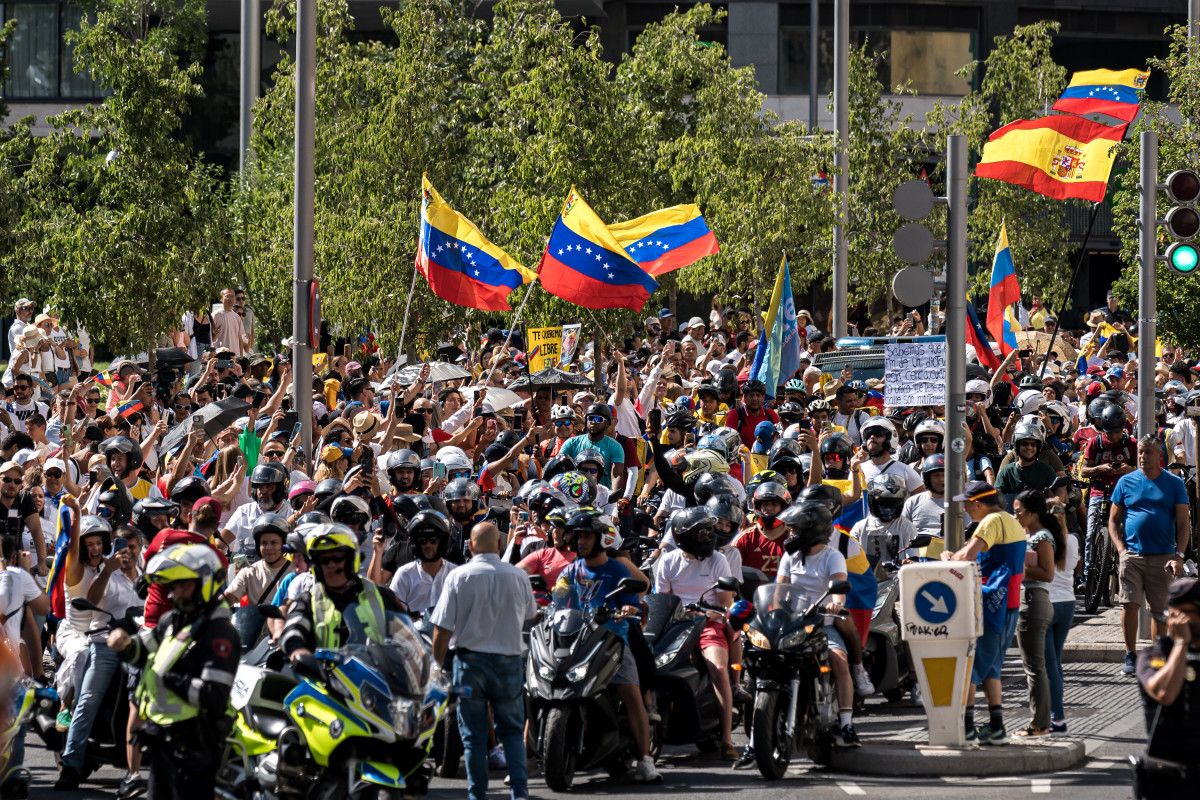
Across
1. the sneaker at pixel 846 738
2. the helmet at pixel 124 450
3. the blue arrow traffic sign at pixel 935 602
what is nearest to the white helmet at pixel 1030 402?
the blue arrow traffic sign at pixel 935 602

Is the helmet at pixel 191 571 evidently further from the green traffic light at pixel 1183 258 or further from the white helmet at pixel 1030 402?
the white helmet at pixel 1030 402

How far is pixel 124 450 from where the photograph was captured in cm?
1452

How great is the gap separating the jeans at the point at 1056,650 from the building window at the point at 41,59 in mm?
38864

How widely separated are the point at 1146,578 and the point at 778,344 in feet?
22.3

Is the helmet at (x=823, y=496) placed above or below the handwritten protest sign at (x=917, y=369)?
below

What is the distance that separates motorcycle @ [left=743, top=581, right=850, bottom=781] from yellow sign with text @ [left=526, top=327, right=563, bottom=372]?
9.14 m

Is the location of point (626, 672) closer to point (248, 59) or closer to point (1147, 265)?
point (1147, 265)

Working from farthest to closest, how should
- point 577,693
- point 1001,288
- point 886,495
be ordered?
point 1001,288 → point 886,495 → point 577,693

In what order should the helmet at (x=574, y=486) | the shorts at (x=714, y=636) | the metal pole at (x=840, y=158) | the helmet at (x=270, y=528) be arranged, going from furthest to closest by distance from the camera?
the metal pole at (x=840, y=158), the helmet at (x=574, y=486), the shorts at (x=714, y=636), the helmet at (x=270, y=528)

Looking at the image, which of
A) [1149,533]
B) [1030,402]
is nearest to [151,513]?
[1149,533]

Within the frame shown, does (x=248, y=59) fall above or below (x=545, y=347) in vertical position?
above

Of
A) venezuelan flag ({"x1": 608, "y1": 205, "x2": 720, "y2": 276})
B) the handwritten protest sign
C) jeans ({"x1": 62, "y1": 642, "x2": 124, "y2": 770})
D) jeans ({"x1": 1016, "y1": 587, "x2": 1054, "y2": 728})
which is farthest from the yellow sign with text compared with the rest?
jeans ({"x1": 62, "y1": 642, "x2": 124, "y2": 770})

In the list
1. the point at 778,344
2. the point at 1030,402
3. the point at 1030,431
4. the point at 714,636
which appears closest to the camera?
the point at 714,636

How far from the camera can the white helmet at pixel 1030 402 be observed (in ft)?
60.5
